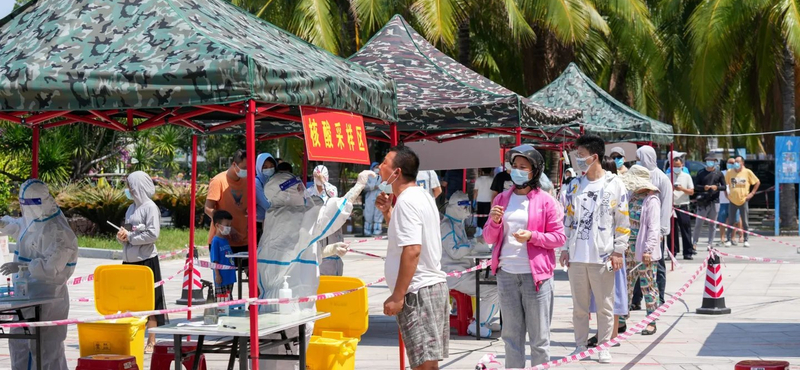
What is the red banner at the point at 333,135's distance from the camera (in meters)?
6.42

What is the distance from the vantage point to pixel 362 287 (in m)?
7.51

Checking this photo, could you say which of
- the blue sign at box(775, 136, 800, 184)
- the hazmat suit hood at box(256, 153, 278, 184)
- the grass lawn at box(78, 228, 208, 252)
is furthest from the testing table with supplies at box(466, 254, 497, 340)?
the blue sign at box(775, 136, 800, 184)

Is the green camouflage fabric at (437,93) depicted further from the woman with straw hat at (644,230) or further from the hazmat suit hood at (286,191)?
the hazmat suit hood at (286,191)

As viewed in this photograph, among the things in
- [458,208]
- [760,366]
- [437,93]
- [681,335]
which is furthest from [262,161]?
[760,366]

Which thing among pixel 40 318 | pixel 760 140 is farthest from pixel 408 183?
pixel 760 140

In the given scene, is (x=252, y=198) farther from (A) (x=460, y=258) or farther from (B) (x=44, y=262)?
(A) (x=460, y=258)

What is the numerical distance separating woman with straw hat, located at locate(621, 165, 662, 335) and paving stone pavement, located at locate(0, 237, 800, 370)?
616 mm

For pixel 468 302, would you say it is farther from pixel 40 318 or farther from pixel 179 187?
pixel 179 187

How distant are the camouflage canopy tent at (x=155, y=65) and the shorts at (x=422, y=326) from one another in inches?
38.0

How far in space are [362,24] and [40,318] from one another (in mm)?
17641

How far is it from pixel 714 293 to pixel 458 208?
3698mm

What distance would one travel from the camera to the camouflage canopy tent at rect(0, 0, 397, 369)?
19.1 feet

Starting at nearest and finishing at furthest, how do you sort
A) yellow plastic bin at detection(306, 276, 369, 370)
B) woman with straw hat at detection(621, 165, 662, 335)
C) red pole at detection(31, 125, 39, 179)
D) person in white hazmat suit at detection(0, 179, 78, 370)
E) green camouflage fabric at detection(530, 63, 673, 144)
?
person in white hazmat suit at detection(0, 179, 78, 370) < yellow plastic bin at detection(306, 276, 369, 370) < red pole at detection(31, 125, 39, 179) < woman with straw hat at detection(621, 165, 662, 335) < green camouflage fabric at detection(530, 63, 673, 144)

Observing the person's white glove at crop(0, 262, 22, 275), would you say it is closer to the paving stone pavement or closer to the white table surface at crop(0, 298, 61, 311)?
the white table surface at crop(0, 298, 61, 311)
